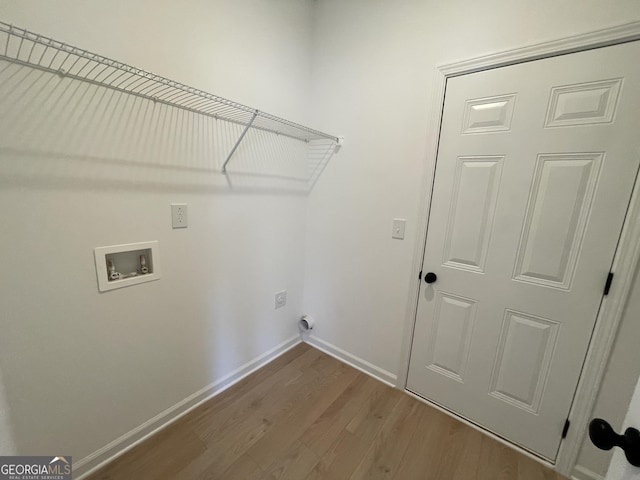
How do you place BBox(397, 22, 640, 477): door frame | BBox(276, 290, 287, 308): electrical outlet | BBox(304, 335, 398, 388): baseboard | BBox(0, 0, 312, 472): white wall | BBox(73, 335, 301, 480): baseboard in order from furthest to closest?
1. BBox(276, 290, 287, 308): electrical outlet
2. BBox(304, 335, 398, 388): baseboard
3. BBox(73, 335, 301, 480): baseboard
4. BBox(397, 22, 640, 477): door frame
5. BBox(0, 0, 312, 472): white wall

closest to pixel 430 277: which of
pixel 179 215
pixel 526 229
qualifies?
pixel 526 229

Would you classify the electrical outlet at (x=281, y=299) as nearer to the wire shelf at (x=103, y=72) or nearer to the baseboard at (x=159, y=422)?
the baseboard at (x=159, y=422)

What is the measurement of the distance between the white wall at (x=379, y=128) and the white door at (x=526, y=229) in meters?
0.15

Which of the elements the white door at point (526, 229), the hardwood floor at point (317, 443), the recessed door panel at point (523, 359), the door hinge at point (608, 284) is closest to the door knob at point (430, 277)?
the white door at point (526, 229)

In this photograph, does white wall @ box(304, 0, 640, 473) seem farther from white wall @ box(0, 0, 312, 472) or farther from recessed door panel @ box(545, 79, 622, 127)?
white wall @ box(0, 0, 312, 472)

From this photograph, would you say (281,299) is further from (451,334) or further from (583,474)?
(583,474)

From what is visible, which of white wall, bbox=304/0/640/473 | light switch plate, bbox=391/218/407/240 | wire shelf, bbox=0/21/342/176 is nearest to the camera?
wire shelf, bbox=0/21/342/176

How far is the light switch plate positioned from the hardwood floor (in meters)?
1.10

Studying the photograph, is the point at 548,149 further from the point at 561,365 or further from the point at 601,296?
the point at 561,365

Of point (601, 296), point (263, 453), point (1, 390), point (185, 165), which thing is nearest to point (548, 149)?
point (601, 296)

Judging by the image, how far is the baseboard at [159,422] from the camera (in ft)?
3.91

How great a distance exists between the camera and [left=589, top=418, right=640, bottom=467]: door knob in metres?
0.46

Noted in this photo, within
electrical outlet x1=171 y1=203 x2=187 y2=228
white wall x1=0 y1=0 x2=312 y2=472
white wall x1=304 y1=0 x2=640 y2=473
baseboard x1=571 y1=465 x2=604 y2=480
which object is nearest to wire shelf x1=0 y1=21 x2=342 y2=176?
white wall x1=0 y1=0 x2=312 y2=472

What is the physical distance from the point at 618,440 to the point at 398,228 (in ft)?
4.18
